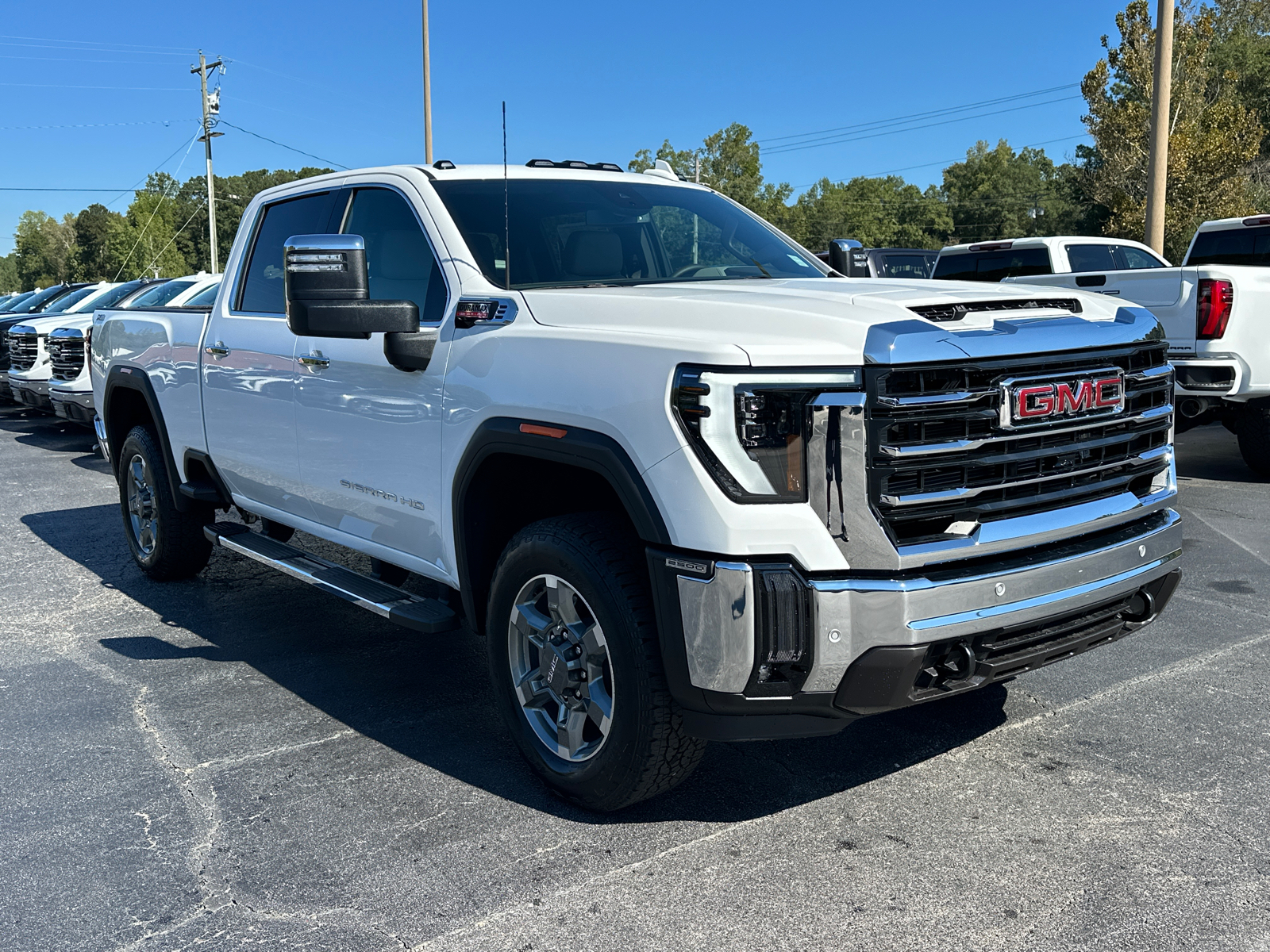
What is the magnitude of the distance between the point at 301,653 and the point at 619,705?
249cm

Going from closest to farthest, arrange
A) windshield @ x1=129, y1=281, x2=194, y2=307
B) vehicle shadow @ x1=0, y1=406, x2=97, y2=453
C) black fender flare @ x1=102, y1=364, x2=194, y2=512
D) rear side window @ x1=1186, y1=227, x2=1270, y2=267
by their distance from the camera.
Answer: black fender flare @ x1=102, y1=364, x2=194, y2=512, rear side window @ x1=1186, y1=227, x2=1270, y2=267, vehicle shadow @ x1=0, y1=406, x2=97, y2=453, windshield @ x1=129, y1=281, x2=194, y2=307

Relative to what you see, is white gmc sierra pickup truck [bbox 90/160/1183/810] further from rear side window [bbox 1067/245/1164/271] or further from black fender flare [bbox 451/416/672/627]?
rear side window [bbox 1067/245/1164/271]

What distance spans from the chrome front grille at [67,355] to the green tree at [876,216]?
251 feet

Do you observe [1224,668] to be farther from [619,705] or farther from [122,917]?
[122,917]

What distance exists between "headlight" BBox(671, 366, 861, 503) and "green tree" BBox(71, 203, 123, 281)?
110m

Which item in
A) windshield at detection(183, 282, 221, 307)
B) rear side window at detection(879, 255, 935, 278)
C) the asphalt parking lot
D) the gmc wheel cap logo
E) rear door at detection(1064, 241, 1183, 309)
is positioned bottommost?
the asphalt parking lot

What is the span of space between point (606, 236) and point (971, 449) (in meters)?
1.94

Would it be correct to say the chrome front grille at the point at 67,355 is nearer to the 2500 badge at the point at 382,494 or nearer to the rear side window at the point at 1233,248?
the 2500 badge at the point at 382,494

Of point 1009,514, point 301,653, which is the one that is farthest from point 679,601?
point 301,653

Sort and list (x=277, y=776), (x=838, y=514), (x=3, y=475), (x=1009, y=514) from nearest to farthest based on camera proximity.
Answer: (x=838, y=514), (x=1009, y=514), (x=277, y=776), (x=3, y=475)

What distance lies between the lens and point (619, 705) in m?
3.20

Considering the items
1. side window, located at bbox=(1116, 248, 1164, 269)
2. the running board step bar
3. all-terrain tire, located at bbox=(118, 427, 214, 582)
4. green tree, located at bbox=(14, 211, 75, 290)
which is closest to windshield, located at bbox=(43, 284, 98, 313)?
all-terrain tire, located at bbox=(118, 427, 214, 582)

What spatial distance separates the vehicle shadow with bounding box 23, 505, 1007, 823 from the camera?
3662 mm

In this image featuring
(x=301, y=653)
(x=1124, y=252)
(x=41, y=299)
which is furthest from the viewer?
(x=41, y=299)
